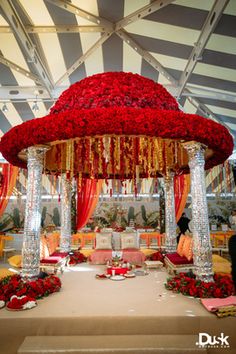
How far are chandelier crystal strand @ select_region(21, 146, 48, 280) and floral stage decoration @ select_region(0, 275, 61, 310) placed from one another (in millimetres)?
228

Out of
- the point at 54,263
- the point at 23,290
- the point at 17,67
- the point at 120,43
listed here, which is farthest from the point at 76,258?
the point at 120,43

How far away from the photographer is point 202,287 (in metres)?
3.91

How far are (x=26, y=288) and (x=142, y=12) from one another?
5079mm

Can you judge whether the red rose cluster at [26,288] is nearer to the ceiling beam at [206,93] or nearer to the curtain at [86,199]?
the curtain at [86,199]

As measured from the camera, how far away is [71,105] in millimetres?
4094

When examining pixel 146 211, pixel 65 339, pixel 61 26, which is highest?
pixel 61 26

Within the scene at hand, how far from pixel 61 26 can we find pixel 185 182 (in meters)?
6.64

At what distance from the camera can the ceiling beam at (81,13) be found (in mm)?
4314

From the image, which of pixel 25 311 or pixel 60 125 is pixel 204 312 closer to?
pixel 25 311

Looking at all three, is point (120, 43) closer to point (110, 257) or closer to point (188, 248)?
point (188, 248)

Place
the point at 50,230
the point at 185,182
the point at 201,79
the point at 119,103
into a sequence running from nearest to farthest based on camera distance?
the point at 119,103, the point at 201,79, the point at 185,182, the point at 50,230

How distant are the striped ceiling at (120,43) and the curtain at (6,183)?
12.2 feet

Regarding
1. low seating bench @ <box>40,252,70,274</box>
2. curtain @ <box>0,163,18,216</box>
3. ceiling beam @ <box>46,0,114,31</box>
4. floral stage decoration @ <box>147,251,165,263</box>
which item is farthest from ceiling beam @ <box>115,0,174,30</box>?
curtain @ <box>0,163,18,216</box>

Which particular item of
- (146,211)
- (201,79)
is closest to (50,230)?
(146,211)
